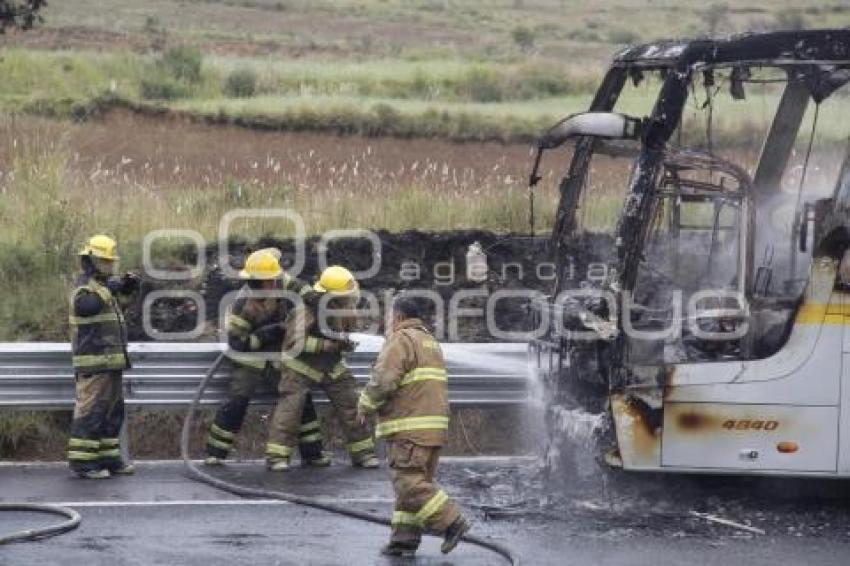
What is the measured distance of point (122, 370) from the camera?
1141 cm

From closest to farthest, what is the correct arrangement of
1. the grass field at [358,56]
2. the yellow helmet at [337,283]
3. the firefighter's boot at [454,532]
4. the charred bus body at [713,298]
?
the firefighter's boot at [454,532]
the charred bus body at [713,298]
the yellow helmet at [337,283]
the grass field at [358,56]

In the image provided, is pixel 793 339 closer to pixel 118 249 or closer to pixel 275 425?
pixel 275 425

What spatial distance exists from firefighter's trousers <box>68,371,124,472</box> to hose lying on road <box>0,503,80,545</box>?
1.07 meters

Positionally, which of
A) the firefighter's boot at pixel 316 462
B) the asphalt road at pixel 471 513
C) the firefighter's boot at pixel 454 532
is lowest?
the firefighter's boot at pixel 316 462

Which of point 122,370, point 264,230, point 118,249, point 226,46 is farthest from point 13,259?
point 226,46

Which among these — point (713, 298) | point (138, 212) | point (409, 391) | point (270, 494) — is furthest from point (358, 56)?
point (409, 391)

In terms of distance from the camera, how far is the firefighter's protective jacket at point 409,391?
9.20 metres

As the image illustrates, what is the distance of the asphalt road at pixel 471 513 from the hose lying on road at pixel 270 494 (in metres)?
0.06

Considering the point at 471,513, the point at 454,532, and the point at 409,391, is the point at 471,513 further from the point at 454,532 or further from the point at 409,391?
the point at 409,391

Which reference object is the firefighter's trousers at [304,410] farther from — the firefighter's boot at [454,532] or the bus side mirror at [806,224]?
the bus side mirror at [806,224]

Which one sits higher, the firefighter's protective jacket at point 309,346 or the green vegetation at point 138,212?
the green vegetation at point 138,212

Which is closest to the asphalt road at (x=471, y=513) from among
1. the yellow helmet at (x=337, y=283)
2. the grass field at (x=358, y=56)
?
the yellow helmet at (x=337, y=283)

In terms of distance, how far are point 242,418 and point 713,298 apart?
365 centimetres

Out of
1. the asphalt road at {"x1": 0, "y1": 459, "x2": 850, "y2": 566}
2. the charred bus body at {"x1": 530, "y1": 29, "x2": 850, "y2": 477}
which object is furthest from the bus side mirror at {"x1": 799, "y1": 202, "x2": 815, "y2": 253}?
the asphalt road at {"x1": 0, "y1": 459, "x2": 850, "y2": 566}
